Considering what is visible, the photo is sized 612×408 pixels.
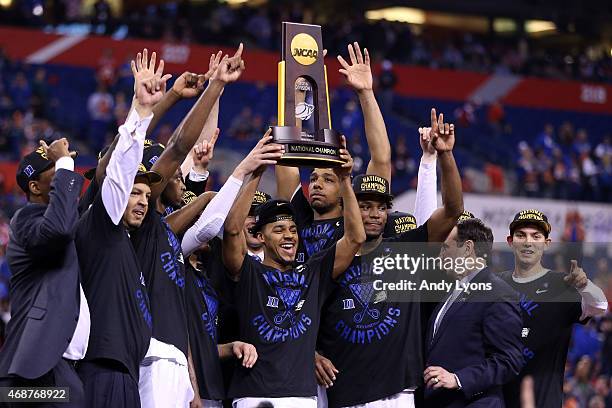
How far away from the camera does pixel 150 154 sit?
585 centimetres

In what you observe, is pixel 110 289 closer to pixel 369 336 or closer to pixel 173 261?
pixel 173 261

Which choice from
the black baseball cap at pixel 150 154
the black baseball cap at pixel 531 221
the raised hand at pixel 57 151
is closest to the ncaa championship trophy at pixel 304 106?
the black baseball cap at pixel 150 154

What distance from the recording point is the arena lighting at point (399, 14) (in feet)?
85.5

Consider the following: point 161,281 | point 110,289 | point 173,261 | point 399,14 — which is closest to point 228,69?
point 173,261

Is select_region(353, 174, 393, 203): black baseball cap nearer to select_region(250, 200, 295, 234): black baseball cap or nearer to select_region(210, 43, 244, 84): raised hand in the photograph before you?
select_region(250, 200, 295, 234): black baseball cap

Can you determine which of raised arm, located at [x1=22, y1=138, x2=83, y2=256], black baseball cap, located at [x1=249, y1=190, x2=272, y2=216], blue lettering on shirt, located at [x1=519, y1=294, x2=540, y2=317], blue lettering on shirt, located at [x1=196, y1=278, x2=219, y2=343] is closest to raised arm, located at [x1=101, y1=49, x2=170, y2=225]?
raised arm, located at [x1=22, y1=138, x2=83, y2=256]

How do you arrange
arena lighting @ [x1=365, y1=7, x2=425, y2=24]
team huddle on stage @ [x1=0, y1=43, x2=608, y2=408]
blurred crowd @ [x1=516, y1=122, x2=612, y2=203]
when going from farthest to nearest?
arena lighting @ [x1=365, y1=7, x2=425, y2=24]
blurred crowd @ [x1=516, y1=122, x2=612, y2=203]
team huddle on stage @ [x1=0, y1=43, x2=608, y2=408]

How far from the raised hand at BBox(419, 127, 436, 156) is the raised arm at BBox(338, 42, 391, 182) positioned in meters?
0.19

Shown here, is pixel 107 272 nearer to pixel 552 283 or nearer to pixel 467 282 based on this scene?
pixel 467 282

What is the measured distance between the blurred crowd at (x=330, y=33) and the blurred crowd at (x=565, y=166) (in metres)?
2.25

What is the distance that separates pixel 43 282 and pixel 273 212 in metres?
1.38

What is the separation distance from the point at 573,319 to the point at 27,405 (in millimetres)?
3020

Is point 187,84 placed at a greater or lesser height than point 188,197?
greater

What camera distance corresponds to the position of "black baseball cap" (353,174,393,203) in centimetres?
618
